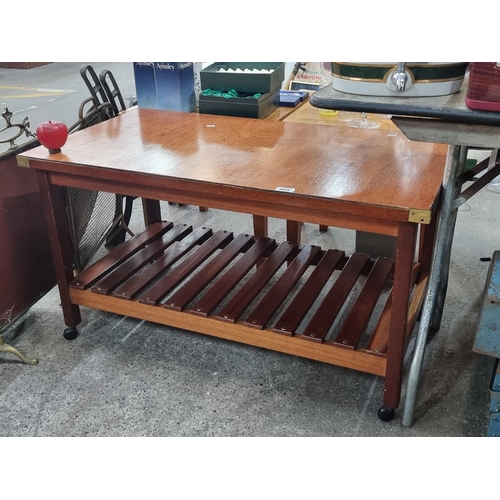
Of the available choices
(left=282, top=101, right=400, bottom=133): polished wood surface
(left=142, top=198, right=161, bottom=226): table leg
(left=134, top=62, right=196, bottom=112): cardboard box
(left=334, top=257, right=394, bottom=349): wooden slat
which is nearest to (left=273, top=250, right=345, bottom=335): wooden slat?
(left=334, top=257, right=394, bottom=349): wooden slat

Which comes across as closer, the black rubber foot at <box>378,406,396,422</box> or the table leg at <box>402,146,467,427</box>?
the table leg at <box>402,146,467,427</box>

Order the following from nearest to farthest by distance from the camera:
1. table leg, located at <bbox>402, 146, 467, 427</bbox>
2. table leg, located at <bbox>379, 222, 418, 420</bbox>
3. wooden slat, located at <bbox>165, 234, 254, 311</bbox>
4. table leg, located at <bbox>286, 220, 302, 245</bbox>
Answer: table leg, located at <bbox>379, 222, 418, 420</bbox> → table leg, located at <bbox>402, 146, 467, 427</bbox> → wooden slat, located at <bbox>165, 234, 254, 311</bbox> → table leg, located at <bbox>286, 220, 302, 245</bbox>

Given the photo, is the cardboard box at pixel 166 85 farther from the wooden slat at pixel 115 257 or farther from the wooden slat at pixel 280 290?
the wooden slat at pixel 280 290

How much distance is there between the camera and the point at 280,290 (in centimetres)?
244

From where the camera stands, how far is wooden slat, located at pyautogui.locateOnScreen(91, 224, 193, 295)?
8.12 feet

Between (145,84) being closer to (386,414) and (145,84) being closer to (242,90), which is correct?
(242,90)

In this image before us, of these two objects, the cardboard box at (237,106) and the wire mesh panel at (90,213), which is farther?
the cardboard box at (237,106)

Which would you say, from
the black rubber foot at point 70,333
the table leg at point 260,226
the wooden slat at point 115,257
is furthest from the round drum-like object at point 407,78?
the black rubber foot at point 70,333

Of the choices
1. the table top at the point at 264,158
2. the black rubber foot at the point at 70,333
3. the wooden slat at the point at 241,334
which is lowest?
the black rubber foot at the point at 70,333

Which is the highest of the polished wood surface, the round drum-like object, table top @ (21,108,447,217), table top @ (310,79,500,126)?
the round drum-like object

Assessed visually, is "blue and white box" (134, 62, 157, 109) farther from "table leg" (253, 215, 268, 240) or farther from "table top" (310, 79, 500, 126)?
"table top" (310, 79, 500, 126)

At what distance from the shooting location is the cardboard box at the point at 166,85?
2822mm

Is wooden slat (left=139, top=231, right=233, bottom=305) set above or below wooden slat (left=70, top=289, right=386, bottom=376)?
above

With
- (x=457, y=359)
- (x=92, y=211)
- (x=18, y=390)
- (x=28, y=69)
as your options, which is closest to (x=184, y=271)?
(x=92, y=211)
